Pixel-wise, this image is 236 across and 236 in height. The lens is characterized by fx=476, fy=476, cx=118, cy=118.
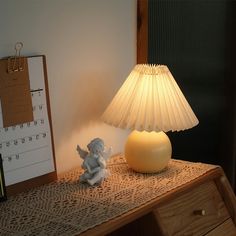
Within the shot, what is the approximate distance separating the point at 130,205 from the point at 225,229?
46 cm

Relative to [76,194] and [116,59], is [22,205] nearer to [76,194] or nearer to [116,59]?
[76,194]

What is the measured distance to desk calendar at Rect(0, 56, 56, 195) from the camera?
1.40m

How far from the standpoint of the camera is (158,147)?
159 centimetres

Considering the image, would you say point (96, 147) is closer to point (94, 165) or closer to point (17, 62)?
point (94, 165)

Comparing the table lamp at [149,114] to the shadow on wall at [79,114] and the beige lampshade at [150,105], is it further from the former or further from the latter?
the shadow on wall at [79,114]

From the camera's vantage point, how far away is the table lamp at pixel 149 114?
1546mm

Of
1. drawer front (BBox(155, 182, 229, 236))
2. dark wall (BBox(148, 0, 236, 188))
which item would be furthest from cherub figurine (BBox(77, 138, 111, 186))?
dark wall (BBox(148, 0, 236, 188))

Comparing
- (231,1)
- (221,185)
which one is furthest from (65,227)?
(231,1)

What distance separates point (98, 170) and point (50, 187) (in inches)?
6.2

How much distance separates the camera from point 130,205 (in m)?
1.34

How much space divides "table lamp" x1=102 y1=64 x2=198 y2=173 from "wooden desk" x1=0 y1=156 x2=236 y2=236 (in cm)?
7

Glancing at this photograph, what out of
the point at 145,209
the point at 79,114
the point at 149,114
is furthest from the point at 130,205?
the point at 79,114

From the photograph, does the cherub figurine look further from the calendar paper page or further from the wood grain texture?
the wood grain texture

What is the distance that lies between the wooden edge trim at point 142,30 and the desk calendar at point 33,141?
528mm
